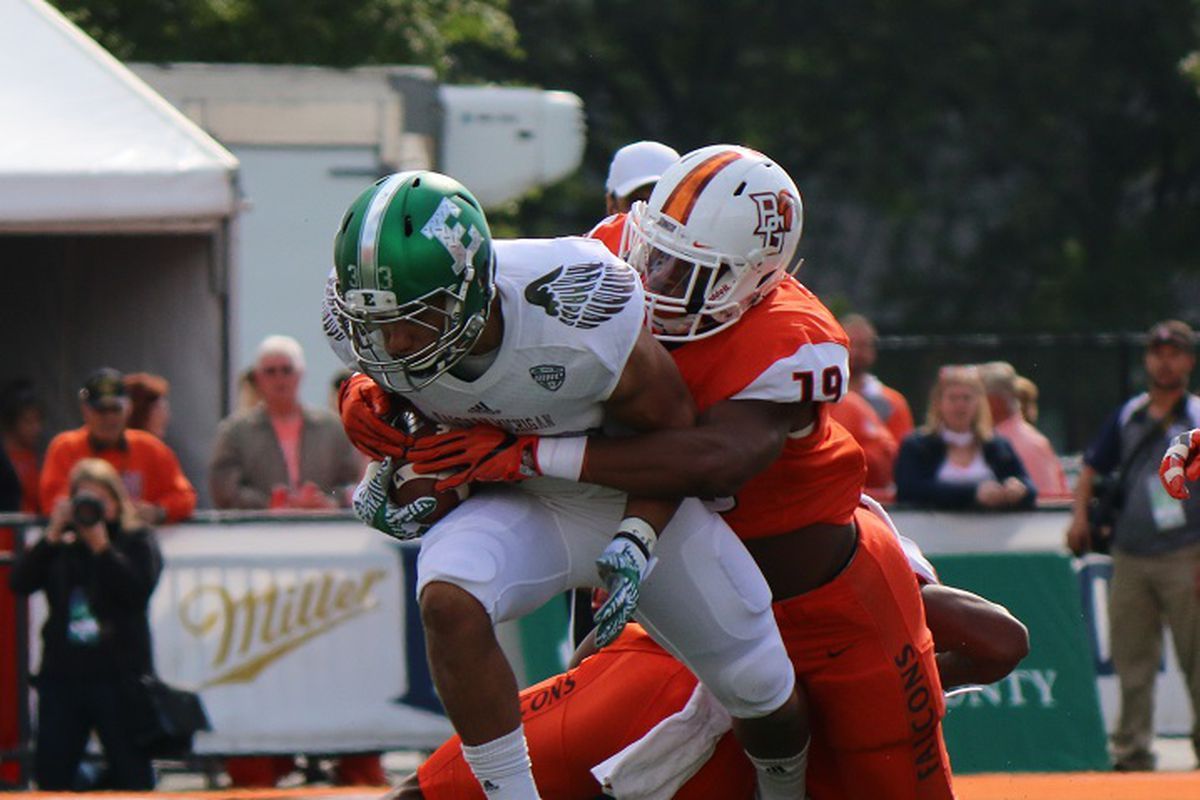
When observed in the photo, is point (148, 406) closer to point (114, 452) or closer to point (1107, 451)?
point (114, 452)

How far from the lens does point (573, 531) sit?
4.11 meters

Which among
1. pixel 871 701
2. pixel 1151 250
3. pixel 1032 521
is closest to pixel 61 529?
pixel 1032 521

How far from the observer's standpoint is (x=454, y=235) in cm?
387

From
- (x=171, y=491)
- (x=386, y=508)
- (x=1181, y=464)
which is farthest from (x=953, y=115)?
(x=386, y=508)

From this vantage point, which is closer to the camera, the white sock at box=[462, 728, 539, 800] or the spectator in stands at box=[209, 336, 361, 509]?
the white sock at box=[462, 728, 539, 800]

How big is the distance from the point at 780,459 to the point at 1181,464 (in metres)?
0.81

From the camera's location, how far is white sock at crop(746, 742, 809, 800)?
4.51 meters

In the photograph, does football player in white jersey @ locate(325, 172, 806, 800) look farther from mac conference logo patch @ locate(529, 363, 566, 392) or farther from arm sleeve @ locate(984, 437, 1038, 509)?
arm sleeve @ locate(984, 437, 1038, 509)

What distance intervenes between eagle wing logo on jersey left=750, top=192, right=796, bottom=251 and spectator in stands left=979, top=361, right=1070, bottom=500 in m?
5.17

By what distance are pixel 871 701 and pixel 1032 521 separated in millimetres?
4007

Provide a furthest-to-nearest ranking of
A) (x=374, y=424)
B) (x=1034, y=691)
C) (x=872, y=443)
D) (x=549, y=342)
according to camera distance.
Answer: (x=872, y=443)
(x=1034, y=691)
(x=374, y=424)
(x=549, y=342)

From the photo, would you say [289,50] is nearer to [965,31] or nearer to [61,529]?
[61,529]

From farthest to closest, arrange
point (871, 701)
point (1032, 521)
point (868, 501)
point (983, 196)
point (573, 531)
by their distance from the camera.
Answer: point (983, 196) → point (1032, 521) → point (868, 501) → point (871, 701) → point (573, 531)

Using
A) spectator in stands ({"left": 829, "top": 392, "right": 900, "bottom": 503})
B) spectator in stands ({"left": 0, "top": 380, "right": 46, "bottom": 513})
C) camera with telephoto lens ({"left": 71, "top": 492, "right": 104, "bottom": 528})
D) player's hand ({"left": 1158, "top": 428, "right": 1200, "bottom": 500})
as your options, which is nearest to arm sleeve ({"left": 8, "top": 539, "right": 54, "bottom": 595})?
camera with telephoto lens ({"left": 71, "top": 492, "right": 104, "bottom": 528})
